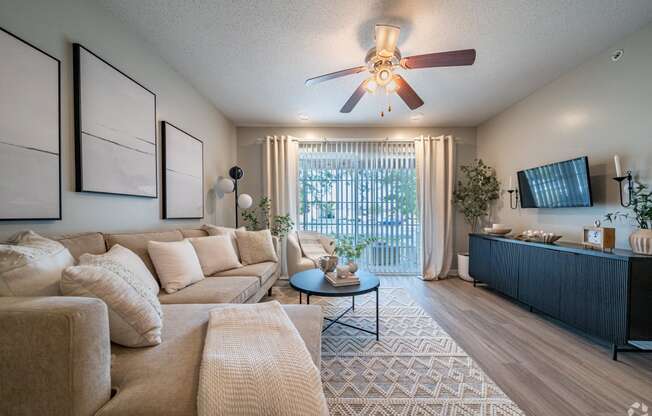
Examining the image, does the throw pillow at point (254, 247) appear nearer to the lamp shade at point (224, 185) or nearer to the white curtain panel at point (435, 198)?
the lamp shade at point (224, 185)

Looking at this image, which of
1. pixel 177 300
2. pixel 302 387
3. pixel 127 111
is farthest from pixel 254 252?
pixel 302 387

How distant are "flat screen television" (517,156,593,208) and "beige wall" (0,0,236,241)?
12.9 feet

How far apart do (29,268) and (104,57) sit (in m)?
1.54

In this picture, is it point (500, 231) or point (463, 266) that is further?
point (463, 266)

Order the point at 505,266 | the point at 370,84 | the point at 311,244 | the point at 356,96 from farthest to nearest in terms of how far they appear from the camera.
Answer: the point at 311,244, the point at 505,266, the point at 356,96, the point at 370,84

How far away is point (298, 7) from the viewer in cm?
175

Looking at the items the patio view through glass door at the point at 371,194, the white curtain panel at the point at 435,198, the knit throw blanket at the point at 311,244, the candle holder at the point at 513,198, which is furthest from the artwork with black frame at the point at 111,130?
the candle holder at the point at 513,198

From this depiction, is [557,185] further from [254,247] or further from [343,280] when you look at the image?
[254,247]

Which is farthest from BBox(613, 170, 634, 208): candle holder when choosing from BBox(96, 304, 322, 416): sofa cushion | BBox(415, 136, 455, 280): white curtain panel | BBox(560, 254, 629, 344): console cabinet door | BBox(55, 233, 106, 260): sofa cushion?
BBox(55, 233, 106, 260): sofa cushion

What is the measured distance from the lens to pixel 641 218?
1912 millimetres

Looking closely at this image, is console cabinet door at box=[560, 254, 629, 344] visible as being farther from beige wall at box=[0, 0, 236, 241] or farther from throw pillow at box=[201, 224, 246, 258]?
beige wall at box=[0, 0, 236, 241]

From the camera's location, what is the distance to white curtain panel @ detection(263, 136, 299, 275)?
4.08 m

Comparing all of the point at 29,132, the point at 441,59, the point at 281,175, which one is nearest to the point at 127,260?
the point at 29,132

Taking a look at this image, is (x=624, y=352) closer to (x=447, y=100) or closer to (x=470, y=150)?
(x=447, y=100)
